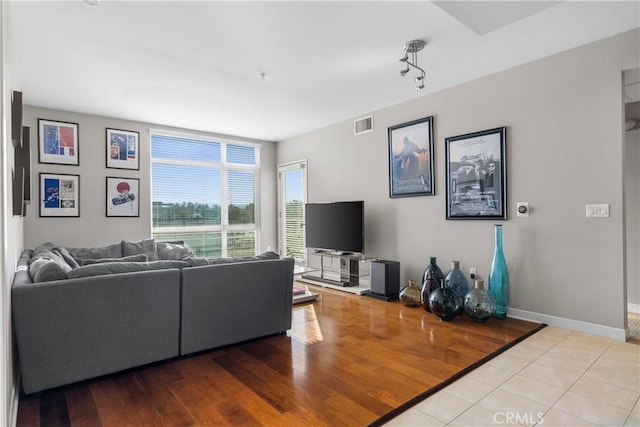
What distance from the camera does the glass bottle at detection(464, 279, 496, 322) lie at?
340 centimetres

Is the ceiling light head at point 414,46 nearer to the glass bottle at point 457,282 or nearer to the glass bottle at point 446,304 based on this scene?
the glass bottle at point 457,282

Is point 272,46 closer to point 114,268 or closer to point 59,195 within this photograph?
point 114,268

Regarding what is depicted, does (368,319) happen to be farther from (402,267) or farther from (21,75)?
(21,75)

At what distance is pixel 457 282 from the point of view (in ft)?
12.3

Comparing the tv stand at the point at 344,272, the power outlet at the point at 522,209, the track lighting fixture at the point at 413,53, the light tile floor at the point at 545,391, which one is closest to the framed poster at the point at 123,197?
the tv stand at the point at 344,272

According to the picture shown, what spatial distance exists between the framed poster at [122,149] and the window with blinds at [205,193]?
293mm

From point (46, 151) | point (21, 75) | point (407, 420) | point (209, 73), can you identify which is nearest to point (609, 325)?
point (407, 420)

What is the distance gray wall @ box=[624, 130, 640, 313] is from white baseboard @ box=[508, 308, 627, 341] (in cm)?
138

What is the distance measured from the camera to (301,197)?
6.57 meters

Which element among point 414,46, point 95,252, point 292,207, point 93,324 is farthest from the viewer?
point 292,207

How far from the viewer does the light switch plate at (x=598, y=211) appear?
3045mm

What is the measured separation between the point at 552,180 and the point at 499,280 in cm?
108

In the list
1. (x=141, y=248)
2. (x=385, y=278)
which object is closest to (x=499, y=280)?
(x=385, y=278)

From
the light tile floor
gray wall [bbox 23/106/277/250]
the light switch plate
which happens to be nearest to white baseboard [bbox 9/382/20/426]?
the light tile floor
